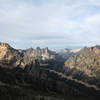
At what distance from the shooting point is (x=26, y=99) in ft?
593

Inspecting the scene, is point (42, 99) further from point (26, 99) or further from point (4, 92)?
point (4, 92)

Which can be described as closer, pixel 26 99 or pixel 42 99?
pixel 26 99

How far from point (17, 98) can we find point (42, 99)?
25402 mm

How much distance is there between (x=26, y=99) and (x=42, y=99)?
18830mm

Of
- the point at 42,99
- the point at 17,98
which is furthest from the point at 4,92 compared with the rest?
the point at 42,99

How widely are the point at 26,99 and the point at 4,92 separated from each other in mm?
17809

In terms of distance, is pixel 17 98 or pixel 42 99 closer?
pixel 17 98

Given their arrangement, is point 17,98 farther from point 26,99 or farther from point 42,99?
point 42,99

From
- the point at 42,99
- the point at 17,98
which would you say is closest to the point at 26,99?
the point at 17,98

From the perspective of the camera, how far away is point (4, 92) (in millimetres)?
184875

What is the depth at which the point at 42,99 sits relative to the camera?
641 feet

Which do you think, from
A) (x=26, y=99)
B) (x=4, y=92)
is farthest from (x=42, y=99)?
(x=4, y=92)

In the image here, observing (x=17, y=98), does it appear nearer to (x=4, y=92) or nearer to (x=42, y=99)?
(x=4, y=92)
